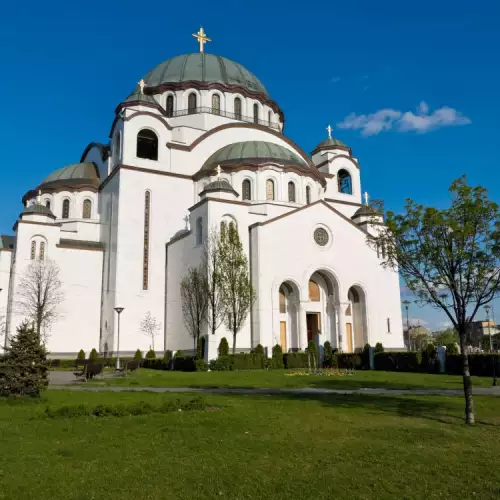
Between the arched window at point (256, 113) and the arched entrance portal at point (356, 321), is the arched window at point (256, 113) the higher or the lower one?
the higher one

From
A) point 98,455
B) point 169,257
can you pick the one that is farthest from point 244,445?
point 169,257

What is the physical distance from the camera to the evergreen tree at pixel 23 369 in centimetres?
1358

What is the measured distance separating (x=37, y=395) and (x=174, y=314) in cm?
2325

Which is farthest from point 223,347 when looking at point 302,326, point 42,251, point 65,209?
point 65,209

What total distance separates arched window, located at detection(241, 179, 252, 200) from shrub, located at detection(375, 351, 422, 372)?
14.7 metres

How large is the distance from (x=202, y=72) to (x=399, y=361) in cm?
3099

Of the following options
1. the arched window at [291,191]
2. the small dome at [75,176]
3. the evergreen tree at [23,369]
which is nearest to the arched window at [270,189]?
the arched window at [291,191]

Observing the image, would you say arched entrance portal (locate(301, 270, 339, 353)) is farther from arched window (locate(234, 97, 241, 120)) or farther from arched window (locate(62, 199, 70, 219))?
arched window (locate(62, 199, 70, 219))

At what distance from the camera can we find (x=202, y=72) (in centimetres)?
4738

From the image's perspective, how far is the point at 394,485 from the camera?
6.47 metres

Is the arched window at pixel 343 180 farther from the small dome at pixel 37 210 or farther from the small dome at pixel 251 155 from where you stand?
the small dome at pixel 37 210

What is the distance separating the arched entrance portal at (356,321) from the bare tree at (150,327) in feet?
45.5

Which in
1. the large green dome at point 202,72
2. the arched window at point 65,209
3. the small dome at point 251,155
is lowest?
the arched window at point 65,209

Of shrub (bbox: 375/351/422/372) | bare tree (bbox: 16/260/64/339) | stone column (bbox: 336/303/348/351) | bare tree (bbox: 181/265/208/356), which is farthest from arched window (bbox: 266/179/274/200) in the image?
bare tree (bbox: 16/260/64/339)
